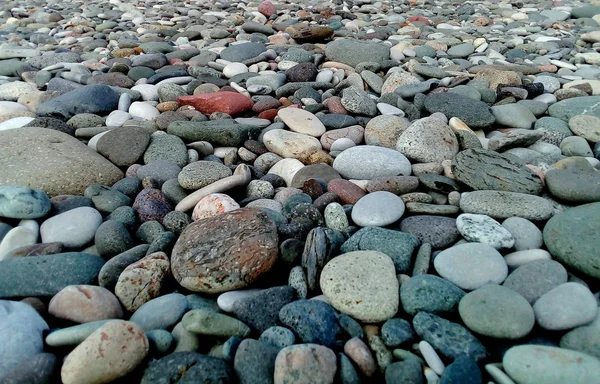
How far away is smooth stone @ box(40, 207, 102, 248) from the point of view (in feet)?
8.88

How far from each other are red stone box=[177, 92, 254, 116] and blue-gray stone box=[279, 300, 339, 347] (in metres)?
2.68

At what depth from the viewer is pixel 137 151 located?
3691mm

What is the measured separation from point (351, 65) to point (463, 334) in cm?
429

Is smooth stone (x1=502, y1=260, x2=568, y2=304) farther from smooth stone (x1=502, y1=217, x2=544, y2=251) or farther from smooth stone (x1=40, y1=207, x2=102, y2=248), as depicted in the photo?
smooth stone (x1=40, y1=207, x2=102, y2=248)

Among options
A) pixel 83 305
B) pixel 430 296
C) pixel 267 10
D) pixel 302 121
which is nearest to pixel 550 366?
pixel 430 296

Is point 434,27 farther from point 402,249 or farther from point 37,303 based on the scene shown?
point 37,303

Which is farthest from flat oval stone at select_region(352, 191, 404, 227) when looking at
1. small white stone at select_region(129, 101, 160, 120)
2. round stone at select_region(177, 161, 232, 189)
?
small white stone at select_region(129, 101, 160, 120)

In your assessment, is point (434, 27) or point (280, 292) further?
point (434, 27)

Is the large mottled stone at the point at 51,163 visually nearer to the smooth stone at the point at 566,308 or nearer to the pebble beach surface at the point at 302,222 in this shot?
the pebble beach surface at the point at 302,222

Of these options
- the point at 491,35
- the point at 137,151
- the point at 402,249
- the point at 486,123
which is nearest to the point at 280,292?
the point at 402,249

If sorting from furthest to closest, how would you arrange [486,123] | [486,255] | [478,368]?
[486,123] < [486,255] < [478,368]

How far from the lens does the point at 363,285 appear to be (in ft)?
7.32

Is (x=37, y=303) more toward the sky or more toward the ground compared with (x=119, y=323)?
more toward the ground

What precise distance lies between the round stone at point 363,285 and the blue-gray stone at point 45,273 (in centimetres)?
125
